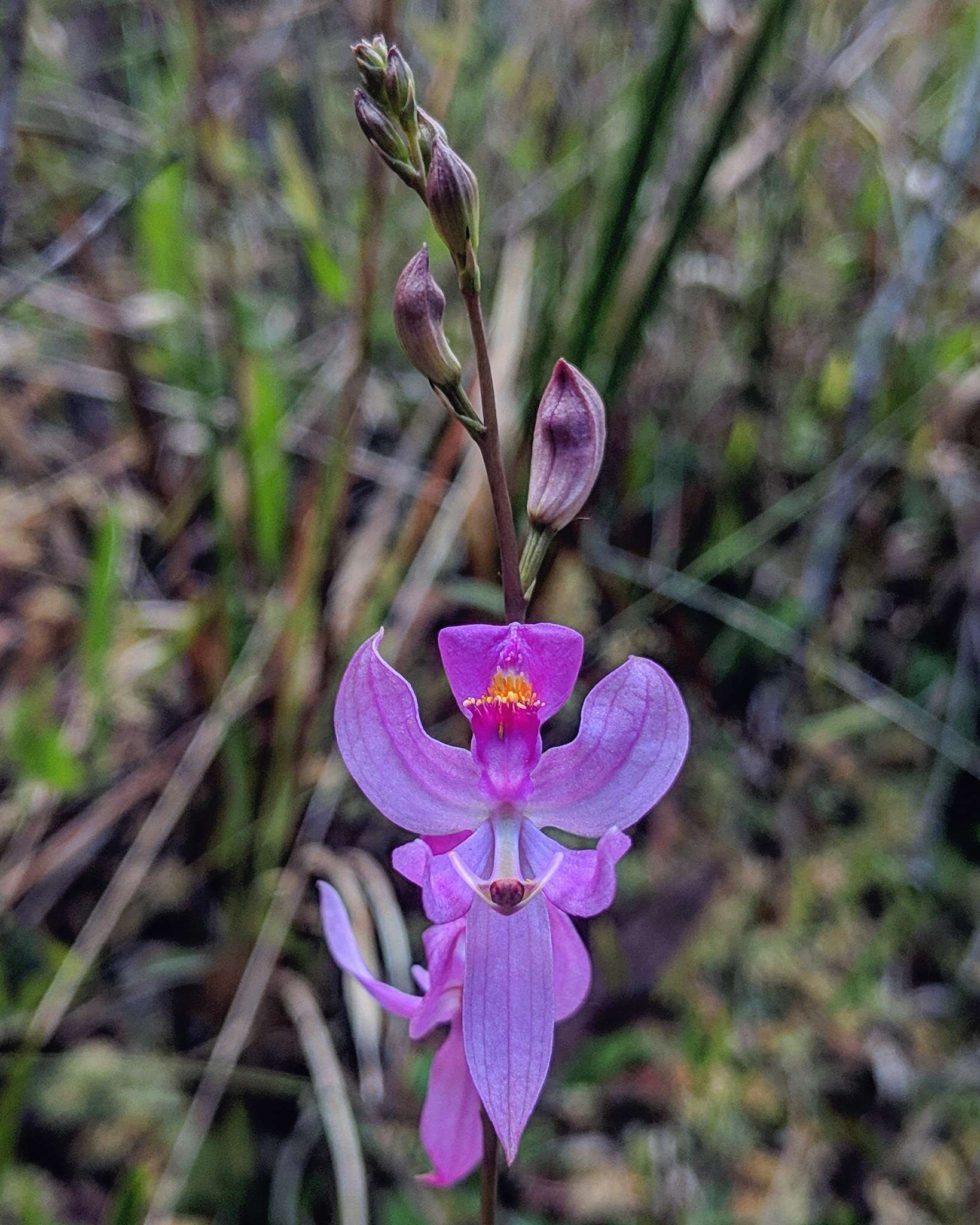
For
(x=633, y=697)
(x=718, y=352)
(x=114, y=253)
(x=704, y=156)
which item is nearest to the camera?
(x=633, y=697)

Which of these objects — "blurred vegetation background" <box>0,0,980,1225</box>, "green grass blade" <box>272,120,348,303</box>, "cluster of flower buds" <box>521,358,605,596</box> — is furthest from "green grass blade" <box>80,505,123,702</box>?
"cluster of flower buds" <box>521,358,605,596</box>

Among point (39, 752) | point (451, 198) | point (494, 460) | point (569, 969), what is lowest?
point (39, 752)

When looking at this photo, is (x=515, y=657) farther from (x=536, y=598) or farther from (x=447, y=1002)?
(x=536, y=598)

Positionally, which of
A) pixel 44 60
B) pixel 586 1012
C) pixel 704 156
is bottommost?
pixel 586 1012

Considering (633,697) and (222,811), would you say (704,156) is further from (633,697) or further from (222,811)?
(222,811)

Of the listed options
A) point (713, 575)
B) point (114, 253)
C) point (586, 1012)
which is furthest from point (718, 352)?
point (114, 253)

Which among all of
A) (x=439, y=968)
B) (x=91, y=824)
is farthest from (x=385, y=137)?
(x=91, y=824)
